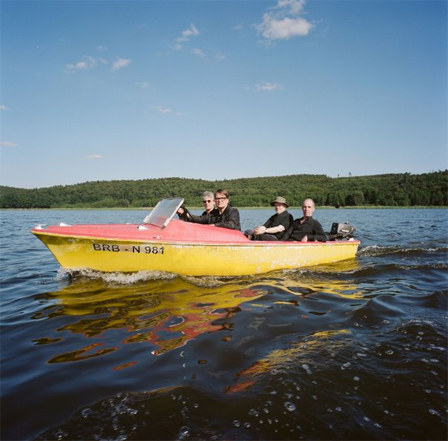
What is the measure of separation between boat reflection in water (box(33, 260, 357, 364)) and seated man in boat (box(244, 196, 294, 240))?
1135 millimetres

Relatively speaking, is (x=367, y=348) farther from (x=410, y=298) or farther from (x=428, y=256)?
(x=428, y=256)

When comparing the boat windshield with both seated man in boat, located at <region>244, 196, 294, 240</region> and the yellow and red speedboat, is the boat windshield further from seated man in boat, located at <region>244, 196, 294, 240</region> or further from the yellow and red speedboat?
seated man in boat, located at <region>244, 196, 294, 240</region>

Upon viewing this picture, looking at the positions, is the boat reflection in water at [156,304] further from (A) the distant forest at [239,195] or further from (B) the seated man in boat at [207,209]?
(A) the distant forest at [239,195]

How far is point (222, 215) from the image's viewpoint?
309 inches

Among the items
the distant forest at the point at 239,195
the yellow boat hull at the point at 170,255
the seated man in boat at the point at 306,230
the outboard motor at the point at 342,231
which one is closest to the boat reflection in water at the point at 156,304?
the yellow boat hull at the point at 170,255

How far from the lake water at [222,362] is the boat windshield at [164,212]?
1333 millimetres

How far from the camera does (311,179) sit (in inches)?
4606

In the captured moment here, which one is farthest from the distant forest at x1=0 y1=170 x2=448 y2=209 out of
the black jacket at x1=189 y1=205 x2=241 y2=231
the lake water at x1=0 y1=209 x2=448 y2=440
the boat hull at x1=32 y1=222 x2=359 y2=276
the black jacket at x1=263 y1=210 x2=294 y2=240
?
the lake water at x1=0 y1=209 x2=448 y2=440

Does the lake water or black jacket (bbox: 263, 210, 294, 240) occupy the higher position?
black jacket (bbox: 263, 210, 294, 240)

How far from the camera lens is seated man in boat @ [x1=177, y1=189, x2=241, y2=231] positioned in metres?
7.51

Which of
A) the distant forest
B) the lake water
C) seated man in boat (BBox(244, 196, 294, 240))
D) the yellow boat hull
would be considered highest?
the distant forest

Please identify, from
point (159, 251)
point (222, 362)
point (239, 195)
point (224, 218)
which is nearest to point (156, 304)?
point (159, 251)

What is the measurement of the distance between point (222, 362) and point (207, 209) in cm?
532

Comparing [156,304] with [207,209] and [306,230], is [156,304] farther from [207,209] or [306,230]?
[306,230]
